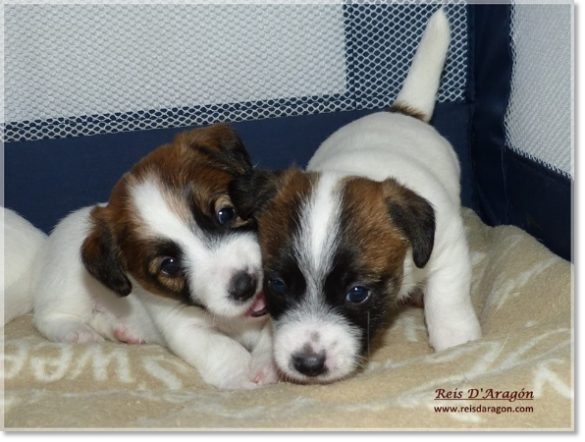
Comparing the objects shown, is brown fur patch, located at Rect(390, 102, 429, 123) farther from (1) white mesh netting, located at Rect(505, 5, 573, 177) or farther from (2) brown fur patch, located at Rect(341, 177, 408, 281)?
(2) brown fur patch, located at Rect(341, 177, 408, 281)

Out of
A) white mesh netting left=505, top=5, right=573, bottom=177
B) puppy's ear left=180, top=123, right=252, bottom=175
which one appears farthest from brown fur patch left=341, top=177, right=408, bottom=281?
white mesh netting left=505, top=5, right=573, bottom=177

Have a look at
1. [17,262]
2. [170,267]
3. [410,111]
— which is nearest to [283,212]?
[170,267]

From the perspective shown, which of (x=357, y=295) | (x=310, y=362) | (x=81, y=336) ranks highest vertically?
(x=357, y=295)

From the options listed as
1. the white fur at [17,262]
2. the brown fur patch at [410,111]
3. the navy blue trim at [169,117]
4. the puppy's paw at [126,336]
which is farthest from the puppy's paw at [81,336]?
the brown fur patch at [410,111]

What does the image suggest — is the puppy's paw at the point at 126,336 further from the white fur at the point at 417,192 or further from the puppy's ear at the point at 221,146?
the white fur at the point at 417,192

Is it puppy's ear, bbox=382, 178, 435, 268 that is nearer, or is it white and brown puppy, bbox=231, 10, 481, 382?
white and brown puppy, bbox=231, 10, 481, 382

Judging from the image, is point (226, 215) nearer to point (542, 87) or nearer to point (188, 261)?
point (188, 261)

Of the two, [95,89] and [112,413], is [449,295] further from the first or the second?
[95,89]
